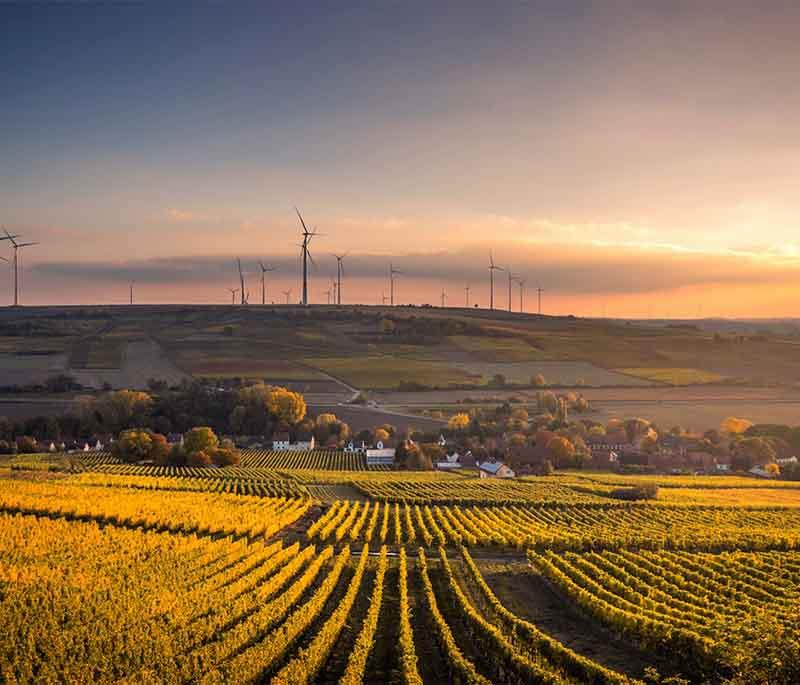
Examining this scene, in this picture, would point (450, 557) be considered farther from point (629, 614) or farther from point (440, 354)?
point (440, 354)

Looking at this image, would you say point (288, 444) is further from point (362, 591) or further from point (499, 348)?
point (362, 591)

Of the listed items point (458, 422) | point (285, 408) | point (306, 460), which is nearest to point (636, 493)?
point (306, 460)

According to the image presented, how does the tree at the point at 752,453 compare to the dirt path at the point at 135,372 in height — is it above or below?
below

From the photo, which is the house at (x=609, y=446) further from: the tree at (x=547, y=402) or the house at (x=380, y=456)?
the house at (x=380, y=456)

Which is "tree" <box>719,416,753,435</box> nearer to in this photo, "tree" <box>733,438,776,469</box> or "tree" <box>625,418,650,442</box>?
"tree" <box>733,438,776,469</box>

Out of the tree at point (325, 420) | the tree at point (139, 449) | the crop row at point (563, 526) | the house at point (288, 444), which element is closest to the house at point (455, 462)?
the tree at point (325, 420)
